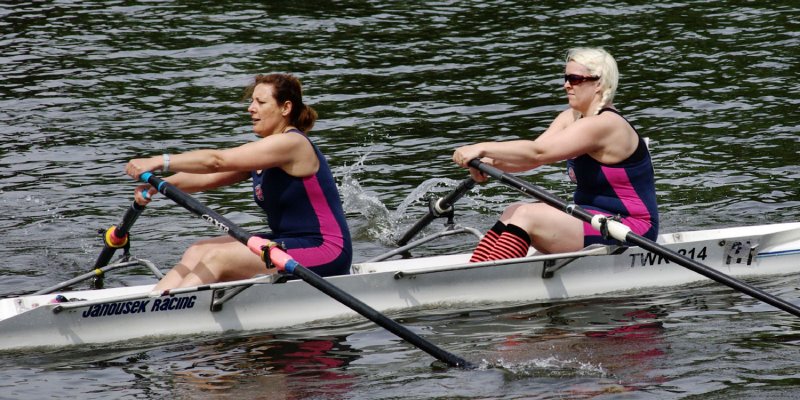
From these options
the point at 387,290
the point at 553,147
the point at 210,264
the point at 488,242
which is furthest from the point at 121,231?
the point at 553,147

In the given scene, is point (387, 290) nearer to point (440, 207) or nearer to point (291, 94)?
point (291, 94)

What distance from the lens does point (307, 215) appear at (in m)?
9.28

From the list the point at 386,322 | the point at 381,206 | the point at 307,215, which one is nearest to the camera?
the point at 386,322

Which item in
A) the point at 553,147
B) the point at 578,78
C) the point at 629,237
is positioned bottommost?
the point at 629,237

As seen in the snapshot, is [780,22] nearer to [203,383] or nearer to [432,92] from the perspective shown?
[432,92]

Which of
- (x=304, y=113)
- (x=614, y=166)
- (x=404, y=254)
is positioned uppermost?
(x=304, y=113)

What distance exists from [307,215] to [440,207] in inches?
91.8

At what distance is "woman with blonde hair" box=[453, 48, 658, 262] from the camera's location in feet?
31.0

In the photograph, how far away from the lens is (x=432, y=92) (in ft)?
58.1

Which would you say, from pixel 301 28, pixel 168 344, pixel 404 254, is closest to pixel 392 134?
pixel 404 254

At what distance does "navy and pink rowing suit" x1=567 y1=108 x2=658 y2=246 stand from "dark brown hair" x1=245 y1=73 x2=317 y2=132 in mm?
2133

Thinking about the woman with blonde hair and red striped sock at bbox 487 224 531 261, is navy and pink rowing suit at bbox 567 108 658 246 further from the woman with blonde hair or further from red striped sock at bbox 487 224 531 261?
red striped sock at bbox 487 224 531 261

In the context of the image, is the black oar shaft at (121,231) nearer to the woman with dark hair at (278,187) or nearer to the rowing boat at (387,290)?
the rowing boat at (387,290)

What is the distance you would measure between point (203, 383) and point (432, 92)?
10.0 metres
